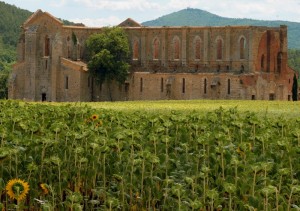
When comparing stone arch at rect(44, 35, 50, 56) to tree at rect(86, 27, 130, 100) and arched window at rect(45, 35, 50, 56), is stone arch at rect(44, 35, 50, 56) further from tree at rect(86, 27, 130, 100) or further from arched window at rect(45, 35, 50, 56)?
tree at rect(86, 27, 130, 100)

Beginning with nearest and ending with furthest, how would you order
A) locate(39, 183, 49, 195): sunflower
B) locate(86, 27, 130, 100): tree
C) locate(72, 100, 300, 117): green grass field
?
locate(39, 183, 49, 195): sunflower → locate(72, 100, 300, 117): green grass field → locate(86, 27, 130, 100): tree

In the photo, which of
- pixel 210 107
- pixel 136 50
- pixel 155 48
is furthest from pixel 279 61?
pixel 210 107

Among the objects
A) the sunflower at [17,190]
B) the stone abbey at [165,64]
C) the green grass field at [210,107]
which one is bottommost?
the green grass field at [210,107]

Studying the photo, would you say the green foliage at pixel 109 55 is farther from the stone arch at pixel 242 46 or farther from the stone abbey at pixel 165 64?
the stone arch at pixel 242 46

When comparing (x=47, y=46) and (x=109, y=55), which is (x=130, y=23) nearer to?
(x=47, y=46)

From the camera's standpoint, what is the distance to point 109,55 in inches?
3231

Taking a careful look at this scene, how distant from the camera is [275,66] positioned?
8538cm

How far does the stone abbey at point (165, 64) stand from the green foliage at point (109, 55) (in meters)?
1.25

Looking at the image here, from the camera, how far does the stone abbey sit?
80.8m

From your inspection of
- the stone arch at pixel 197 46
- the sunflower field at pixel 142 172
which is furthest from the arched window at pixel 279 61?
the sunflower field at pixel 142 172

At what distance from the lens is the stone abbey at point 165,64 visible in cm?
8081

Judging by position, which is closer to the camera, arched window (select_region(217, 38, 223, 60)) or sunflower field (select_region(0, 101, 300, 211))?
sunflower field (select_region(0, 101, 300, 211))

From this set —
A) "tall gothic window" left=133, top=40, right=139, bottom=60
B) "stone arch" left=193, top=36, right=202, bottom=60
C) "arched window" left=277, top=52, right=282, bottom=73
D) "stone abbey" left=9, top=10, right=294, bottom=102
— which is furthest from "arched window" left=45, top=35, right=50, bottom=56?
"arched window" left=277, top=52, right=282, bottom=73

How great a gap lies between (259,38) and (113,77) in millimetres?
15560
